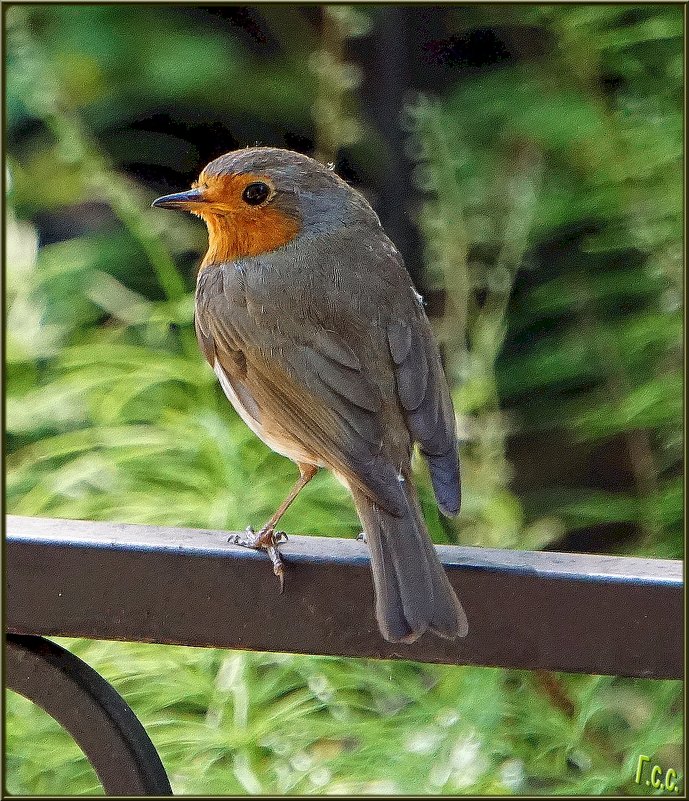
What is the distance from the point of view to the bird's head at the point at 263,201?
241 cm

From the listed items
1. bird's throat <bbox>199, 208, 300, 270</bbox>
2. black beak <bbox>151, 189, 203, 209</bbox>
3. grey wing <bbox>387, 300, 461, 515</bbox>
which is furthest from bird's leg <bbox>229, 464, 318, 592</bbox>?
black beak <bbox>151, 189, 203, 209</bbox>

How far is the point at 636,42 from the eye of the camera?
3453 millimetres

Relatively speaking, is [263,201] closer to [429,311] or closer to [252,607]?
[252,607]

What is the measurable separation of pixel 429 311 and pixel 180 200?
6.10 ft

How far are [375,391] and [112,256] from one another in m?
1.82

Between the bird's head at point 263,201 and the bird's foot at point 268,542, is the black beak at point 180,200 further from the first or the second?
the bird's foot at point 268,542

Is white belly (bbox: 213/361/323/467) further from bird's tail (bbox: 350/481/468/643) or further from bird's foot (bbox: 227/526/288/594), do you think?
bird's tail (bbox: 350/481/468/643)

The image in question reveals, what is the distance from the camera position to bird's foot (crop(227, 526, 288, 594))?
5.71 feet

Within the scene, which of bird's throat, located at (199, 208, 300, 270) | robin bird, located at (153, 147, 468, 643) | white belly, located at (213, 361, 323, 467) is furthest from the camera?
bird's throat, located at (199, 208, 300, 270)

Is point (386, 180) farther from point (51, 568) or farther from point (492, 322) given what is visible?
point (51, 568)

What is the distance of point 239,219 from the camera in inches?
96.6

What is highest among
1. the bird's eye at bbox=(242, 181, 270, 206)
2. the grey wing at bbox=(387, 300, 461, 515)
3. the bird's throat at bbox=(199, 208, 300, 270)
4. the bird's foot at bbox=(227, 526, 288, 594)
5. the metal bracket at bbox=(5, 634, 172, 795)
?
the bird's eye at bbox=(242, 181, 270, 206)

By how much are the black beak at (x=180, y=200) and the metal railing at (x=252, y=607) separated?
30.7 inches

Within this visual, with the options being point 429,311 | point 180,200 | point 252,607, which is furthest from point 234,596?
point 429,311
